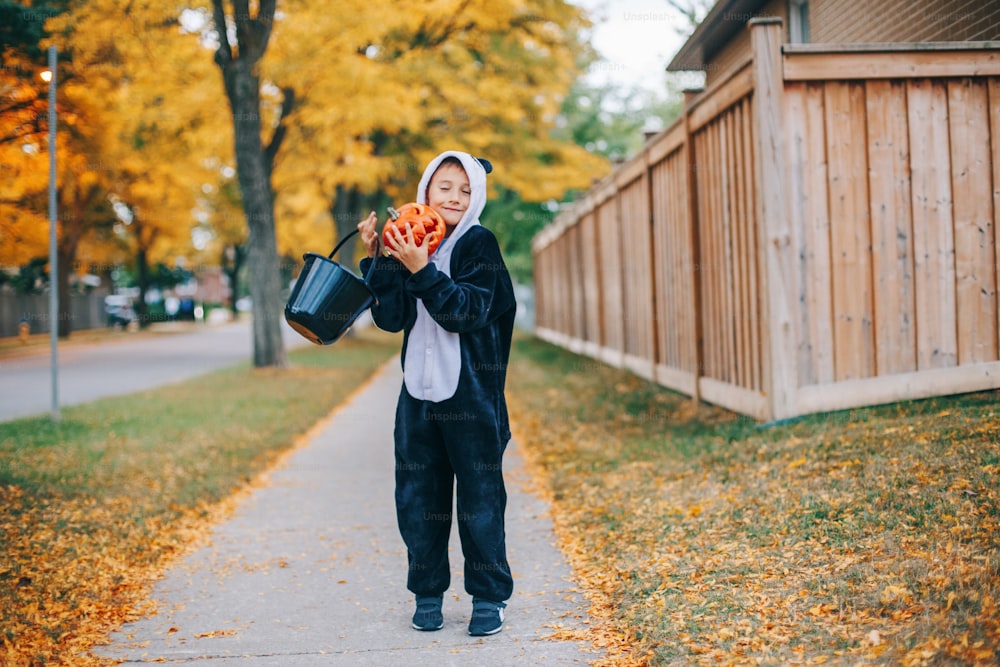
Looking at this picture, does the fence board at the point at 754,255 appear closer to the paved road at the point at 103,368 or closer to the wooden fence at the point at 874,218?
the wooden fence at the point at 874,218

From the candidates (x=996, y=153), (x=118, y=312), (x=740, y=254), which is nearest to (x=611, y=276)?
(x=740, y=254)

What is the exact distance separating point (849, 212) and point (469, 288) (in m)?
3.93

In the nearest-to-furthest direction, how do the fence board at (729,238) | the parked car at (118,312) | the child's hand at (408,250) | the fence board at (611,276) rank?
the child's hand at (408,250)
the fence board at (729,238)
the fence board at (611,276)
the parked car at (118,312)

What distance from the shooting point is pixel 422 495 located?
4.05m

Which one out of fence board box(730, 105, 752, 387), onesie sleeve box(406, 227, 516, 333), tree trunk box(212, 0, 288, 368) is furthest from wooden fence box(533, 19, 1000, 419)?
tree trunk box(212, 0, 288, 368)

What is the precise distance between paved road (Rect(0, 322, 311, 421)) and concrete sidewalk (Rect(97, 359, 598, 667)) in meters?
6.79

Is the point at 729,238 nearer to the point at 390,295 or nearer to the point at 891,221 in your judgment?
the point at 891,221

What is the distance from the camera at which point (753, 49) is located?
686 cm

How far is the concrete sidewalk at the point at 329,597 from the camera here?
12.5ft

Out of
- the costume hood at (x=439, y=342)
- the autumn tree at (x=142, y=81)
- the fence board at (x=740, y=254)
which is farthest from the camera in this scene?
the autumn tree at (x=142, y=81)

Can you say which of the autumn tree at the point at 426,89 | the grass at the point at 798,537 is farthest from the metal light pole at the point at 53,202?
the autumn tree at the point at 426,89

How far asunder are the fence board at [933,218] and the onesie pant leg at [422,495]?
4194 millimetres

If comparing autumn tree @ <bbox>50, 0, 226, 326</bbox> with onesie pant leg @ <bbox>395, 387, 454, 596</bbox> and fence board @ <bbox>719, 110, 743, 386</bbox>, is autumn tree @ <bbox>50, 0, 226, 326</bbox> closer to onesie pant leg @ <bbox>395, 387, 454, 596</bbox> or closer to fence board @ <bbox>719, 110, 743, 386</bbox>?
fence board @ <bbox>719, 110, 743, 386</bbox>

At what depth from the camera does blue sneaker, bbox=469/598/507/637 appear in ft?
12.9
